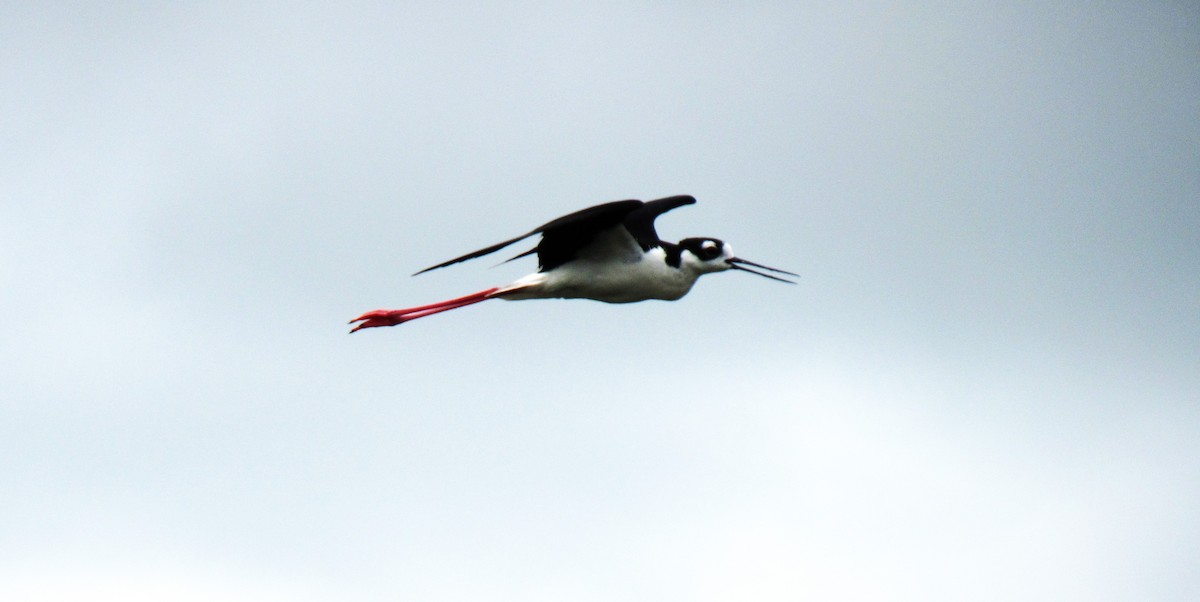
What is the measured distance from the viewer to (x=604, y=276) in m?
16.1

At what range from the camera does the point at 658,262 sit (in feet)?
53.9

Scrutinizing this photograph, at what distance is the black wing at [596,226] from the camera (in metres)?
14.5

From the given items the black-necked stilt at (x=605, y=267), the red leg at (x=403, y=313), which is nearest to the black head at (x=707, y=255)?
the black-necked stilt at (x=605, y=267)

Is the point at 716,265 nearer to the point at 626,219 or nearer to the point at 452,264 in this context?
the point at 626,219

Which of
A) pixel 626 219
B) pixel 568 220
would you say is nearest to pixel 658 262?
pixel 626 219

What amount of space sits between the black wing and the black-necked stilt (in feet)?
0.04

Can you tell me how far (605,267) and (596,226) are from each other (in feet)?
2.37

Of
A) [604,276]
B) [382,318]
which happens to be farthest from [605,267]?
[382,318]

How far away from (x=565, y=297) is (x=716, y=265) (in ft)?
6.49

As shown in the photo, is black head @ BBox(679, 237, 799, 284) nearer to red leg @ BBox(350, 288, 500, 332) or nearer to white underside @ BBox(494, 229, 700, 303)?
white underside @ BBox(494, 229, 700, 303)

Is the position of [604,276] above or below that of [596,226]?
below

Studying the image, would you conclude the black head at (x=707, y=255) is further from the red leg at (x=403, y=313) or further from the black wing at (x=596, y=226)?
the red leg at (x=403, y=313)

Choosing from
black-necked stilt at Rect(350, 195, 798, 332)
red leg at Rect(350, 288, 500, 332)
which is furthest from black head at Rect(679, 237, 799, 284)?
red leg at Rect(350, 288, 500, 332)

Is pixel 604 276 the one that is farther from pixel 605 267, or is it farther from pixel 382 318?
pixel 382 318
